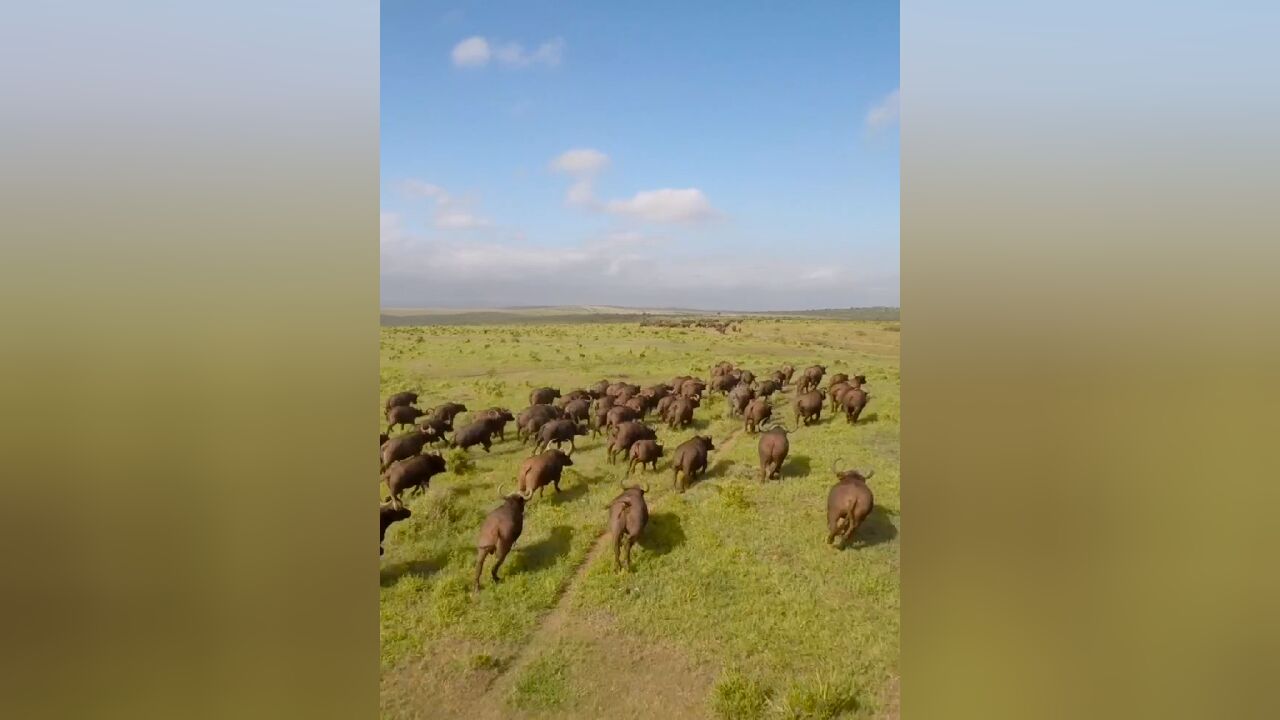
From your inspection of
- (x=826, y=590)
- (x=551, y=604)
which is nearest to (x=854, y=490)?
(x=826, y=590)

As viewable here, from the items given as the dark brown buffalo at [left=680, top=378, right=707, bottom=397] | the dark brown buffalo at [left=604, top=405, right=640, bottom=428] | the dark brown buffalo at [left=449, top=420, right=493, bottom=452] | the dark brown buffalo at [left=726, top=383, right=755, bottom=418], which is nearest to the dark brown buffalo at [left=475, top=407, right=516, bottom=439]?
the dark brown buffalo at [left=449, top=420, right=493, bottom=452]

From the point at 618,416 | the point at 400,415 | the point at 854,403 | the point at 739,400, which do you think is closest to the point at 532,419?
the point at 618,416

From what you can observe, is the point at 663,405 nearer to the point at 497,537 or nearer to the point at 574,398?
the point at 574,398

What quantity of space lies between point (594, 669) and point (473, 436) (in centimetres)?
880

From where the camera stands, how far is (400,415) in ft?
49.9

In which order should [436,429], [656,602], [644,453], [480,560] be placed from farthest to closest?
[436,429]
[644,453]
[480,560]
[656,602]

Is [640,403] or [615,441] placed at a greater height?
[640,403]

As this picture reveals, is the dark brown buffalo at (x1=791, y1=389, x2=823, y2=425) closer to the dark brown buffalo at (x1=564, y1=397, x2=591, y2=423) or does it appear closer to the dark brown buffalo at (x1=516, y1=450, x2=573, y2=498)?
the dark brown buffalo at (x1=564, y1=397, x2=591, y2=423)

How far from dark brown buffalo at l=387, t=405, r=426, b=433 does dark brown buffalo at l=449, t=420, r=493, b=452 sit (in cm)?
195

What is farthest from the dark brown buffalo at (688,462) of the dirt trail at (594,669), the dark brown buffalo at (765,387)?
the dark brown buffalo at (765,387)

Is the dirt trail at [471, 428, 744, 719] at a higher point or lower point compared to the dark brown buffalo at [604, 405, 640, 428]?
lower

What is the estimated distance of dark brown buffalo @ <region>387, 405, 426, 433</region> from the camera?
49.9 feet

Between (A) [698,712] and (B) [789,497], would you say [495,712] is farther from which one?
(B) [789,497]
